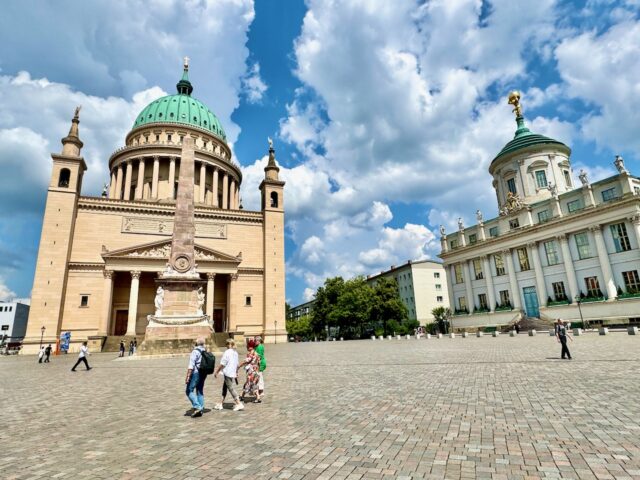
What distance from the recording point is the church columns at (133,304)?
3903 cm

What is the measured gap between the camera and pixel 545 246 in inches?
1730

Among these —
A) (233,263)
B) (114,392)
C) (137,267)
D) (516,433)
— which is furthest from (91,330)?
(516,433)

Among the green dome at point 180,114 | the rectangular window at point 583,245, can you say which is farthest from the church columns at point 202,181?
the rectangular window at point 583,245

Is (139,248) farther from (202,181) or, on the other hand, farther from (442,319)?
(442,319)

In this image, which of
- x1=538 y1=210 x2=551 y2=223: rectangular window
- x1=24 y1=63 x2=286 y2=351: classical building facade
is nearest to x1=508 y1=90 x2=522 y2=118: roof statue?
x1=538 y1=210 x2=551 y2=223: rectangular window

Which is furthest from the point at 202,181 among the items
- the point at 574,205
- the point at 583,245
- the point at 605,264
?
the point at 605,264

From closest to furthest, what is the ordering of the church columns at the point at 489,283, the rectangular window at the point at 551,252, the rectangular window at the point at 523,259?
1. the rectangular window at the point at 551,252
2. the rectangular window at the point at 523,259
3. the church columns at the point at 489,283

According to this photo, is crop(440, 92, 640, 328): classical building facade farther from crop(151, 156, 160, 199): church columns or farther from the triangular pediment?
crop(151, 156, 160, 199): church columns

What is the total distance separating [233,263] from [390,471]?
1723 inches

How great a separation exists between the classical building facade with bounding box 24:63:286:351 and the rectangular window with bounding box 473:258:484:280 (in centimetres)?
2878

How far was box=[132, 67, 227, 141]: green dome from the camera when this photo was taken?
6544 centimetres

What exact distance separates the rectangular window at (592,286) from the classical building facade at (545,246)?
9 cm

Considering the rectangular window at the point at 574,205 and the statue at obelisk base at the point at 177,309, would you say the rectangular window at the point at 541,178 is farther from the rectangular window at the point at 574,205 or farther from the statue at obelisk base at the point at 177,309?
the statue at obelisk base at the point at 177,309

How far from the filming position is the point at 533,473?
396 cm
